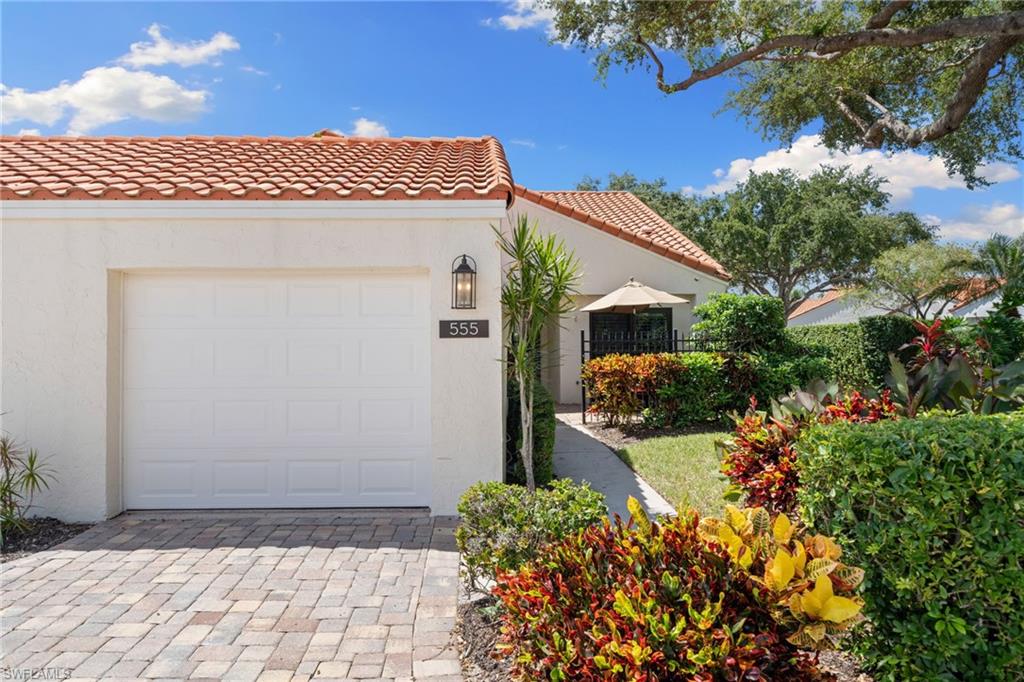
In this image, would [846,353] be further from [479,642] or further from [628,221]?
[479,642]

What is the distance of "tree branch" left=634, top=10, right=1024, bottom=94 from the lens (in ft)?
29.3

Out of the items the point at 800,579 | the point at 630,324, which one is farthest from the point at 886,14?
the point at 800,579

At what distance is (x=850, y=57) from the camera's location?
480 inches

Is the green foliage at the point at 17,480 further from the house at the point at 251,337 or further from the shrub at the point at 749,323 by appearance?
the shrub at the point at 749,323

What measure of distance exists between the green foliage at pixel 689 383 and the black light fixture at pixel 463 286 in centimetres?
570

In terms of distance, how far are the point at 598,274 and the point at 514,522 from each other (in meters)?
12.1

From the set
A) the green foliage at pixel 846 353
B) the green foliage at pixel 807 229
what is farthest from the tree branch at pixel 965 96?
the green foliage at pixel 807 229

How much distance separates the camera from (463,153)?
957 centimetres

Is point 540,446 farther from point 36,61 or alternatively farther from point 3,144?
point 3,144

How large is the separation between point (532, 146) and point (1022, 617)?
12.9m

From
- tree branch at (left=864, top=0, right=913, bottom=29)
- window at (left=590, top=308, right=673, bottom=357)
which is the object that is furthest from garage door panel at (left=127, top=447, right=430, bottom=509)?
tree branch at (left=864, top=0, right=913, bottom=29)

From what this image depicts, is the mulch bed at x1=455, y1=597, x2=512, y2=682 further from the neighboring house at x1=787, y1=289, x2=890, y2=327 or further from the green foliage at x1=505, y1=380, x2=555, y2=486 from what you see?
the neighboring house at x1=787, y1=289, x2=890, y2=327

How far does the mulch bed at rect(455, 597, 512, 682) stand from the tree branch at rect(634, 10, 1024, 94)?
975 cm

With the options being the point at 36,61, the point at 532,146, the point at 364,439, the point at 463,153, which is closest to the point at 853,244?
the point at 532,146
